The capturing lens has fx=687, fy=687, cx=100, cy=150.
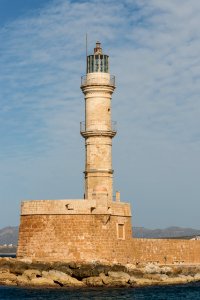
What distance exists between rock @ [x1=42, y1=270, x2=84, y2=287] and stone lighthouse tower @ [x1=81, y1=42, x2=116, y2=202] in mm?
5559

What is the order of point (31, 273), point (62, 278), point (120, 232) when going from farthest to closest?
point (120, 232) < point (31, 273) < point (62, 278)

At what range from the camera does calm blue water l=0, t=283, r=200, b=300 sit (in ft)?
86.9

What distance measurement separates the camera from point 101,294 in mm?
27219

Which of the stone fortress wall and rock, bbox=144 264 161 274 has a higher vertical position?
the stone fortress wall

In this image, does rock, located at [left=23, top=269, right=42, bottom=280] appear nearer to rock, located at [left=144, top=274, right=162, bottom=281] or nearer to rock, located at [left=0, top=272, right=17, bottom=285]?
rock, located at [left=0, top=272, right=17, bottom=285]

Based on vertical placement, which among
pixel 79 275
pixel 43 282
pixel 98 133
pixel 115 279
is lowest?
pixel 43 282

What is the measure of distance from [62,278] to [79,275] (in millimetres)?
1294

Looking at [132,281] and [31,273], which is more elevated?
[31,273]

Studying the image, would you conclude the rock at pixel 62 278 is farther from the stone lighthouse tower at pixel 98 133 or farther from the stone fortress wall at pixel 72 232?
the stone lighthouse tower at pixel 98 133

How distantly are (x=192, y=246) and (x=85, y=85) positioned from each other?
10567mm

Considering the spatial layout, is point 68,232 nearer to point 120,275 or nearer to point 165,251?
point 120,275

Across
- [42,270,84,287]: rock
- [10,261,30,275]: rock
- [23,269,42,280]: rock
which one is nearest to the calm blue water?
[42,270,84,287]: rock

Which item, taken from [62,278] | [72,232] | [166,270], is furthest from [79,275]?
[166,270]

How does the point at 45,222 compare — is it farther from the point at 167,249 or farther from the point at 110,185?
the point at 167,249
